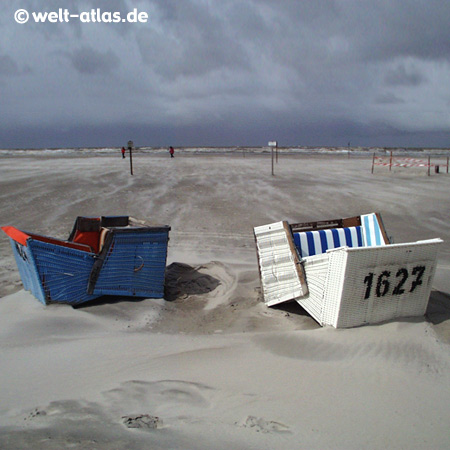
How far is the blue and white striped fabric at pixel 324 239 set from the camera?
6863 mm

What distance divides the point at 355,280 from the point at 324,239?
2019 millimetres

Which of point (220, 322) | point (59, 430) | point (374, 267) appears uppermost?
point (374, 267)

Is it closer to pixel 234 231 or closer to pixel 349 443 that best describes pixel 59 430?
pixel 349 443

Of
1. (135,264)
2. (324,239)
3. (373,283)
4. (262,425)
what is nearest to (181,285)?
(135,264)

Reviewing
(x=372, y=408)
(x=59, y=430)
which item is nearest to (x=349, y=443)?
(x=372, y=408)

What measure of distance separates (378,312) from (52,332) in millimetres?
3937

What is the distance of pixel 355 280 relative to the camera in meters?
5.05

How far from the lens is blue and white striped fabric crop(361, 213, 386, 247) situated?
6.97 m

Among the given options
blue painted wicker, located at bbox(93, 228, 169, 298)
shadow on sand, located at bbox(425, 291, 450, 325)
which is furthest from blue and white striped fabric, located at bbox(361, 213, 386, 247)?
blue painted wicker, located at bbox(93, 228, 169, 298)

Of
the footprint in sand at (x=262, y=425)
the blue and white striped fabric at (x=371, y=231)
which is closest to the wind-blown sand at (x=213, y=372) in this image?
the footprint in sand at (x=262, y=425)

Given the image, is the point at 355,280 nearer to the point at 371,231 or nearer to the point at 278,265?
the point at 278,265

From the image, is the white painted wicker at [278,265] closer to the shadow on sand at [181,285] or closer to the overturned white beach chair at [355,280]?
the overturned white beach chair at [355,280]

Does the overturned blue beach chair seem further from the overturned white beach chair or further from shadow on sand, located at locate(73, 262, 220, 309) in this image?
the overturned white beach chair

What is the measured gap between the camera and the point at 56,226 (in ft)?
39.0
